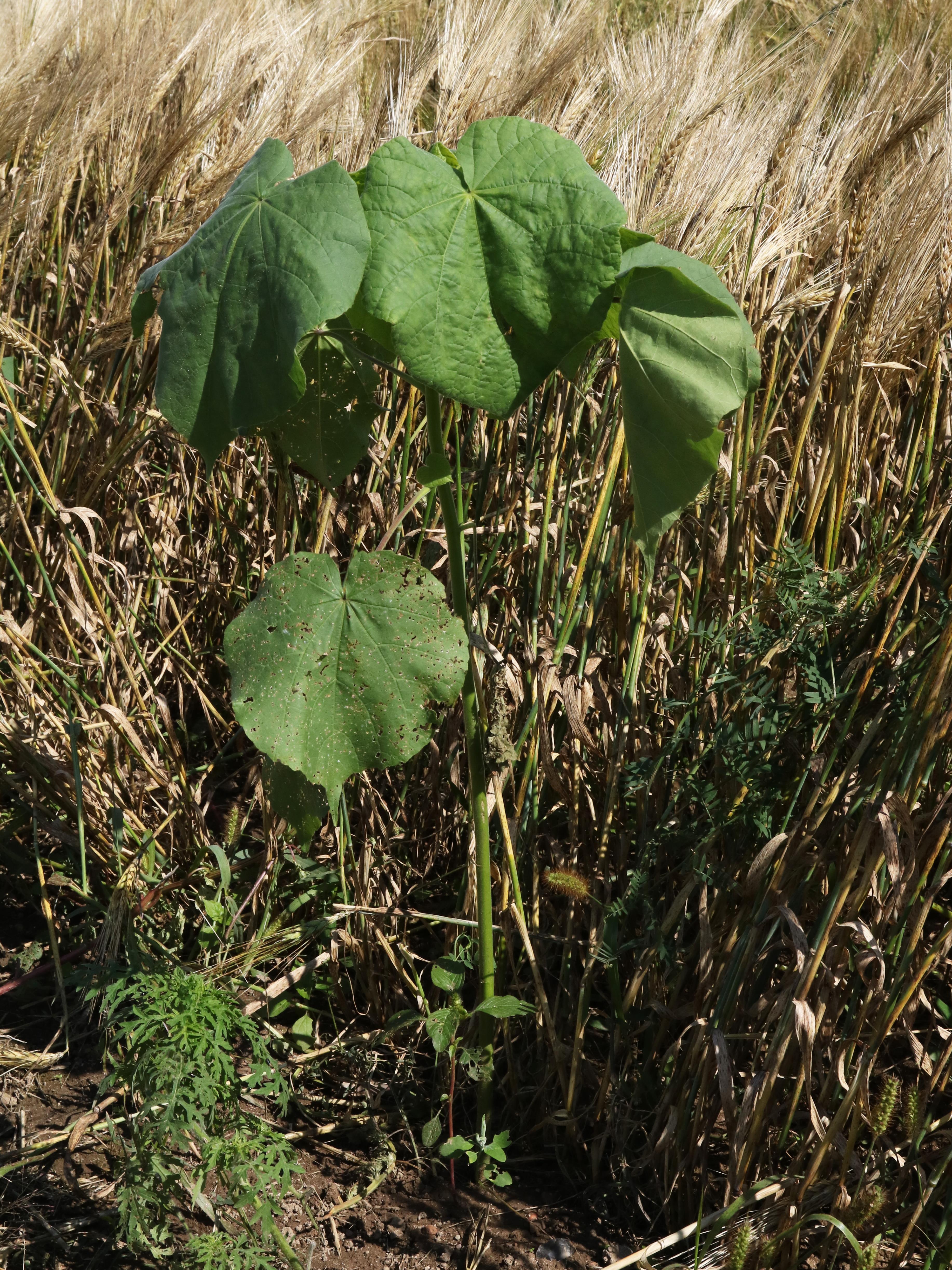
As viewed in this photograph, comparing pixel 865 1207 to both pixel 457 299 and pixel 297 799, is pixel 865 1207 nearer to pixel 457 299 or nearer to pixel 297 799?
pixel 297 799

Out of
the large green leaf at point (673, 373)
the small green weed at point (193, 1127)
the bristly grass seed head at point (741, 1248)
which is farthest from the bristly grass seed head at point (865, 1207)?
the large green leaf at point (673, 373)

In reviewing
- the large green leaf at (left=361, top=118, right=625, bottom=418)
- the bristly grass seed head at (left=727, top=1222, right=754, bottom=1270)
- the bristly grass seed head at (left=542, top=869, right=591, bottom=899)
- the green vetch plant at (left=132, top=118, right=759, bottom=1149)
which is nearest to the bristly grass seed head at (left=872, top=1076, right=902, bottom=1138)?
the bristly grass seed head at (left=727, top=1222, right=754, bottom=1270)

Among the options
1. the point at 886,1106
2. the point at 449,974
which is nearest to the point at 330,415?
the point at 449,974

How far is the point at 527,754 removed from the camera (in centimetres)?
167

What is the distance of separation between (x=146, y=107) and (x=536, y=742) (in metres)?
1.51

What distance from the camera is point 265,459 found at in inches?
72.6

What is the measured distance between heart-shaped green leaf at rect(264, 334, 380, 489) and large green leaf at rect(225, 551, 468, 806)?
19 centimetres

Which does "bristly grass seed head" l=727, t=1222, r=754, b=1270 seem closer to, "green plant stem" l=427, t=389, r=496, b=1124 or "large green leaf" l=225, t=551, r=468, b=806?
"green plant stem" l=427, t=389, r=496, b=1124

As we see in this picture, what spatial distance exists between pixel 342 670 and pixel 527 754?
1.78ft

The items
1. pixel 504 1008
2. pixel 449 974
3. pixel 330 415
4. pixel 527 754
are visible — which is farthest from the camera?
pixel 527 754

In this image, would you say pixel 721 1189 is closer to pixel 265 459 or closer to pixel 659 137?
pixel 265 459

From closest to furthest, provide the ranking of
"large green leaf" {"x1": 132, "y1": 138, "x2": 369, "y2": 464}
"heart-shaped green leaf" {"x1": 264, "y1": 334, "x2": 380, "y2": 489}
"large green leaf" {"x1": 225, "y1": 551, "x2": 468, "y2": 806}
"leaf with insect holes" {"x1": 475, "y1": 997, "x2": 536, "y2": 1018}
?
"large green leaf" {"x1": 132, "y1": 138, "x2": 369, "y2": 464}, "large green leaf" {"x1": 225, "y1": 551, "x2": 468, "y2": 806}, "heart-shaped green leaf" {"x1": 264, "y1": 334, "x2": 380, "y2": 489}, "leaf with insect holes" {"x1": 475, "y1": 997, "x2": 536, "y2": 1018}

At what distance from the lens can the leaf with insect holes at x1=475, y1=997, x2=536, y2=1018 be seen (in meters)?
1.43

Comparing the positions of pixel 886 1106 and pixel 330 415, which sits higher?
pixel 330 415
